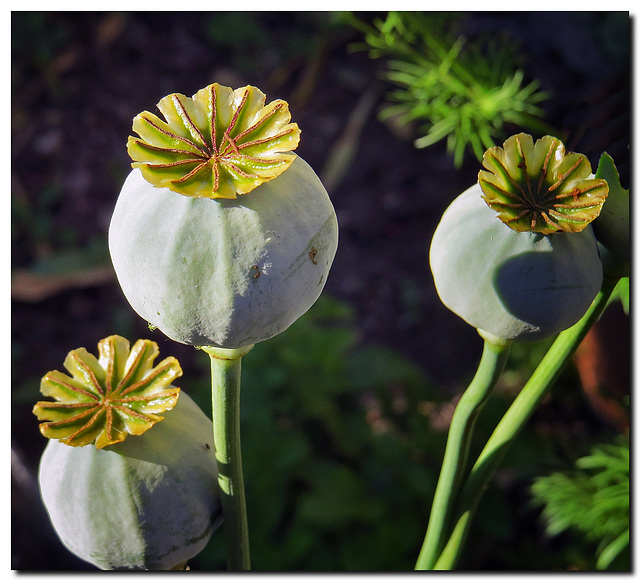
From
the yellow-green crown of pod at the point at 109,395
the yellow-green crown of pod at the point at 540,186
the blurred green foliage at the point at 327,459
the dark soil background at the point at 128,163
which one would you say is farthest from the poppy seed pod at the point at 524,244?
the dark soil background at the point at 128,163

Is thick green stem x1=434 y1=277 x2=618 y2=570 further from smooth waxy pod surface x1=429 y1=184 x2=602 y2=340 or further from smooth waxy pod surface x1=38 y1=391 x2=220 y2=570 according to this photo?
smooth waxy pod surface x1=38 y1=391 x2=220 y2=570

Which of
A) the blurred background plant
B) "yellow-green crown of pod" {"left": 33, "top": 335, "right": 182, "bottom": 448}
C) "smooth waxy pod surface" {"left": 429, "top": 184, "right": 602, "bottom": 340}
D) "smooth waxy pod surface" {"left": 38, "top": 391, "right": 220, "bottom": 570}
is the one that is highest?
the blurred background plant

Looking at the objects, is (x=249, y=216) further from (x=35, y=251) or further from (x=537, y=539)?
(x=35, y=251)

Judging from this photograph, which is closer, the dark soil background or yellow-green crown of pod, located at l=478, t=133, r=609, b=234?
yellow-green crown of pod, located at l=478, t=133, r=609, b=234

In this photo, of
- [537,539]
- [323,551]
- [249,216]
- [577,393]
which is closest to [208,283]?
[249,216]

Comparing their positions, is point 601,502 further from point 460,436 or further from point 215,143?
point 215,143

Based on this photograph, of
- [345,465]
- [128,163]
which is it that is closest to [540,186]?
[345,465]

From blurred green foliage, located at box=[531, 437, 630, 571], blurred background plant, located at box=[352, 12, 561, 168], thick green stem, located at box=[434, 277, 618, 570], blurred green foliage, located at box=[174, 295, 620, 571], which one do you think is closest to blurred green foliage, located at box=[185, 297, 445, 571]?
blurred green foliage, located at box=[174, 295, 620, 571]
